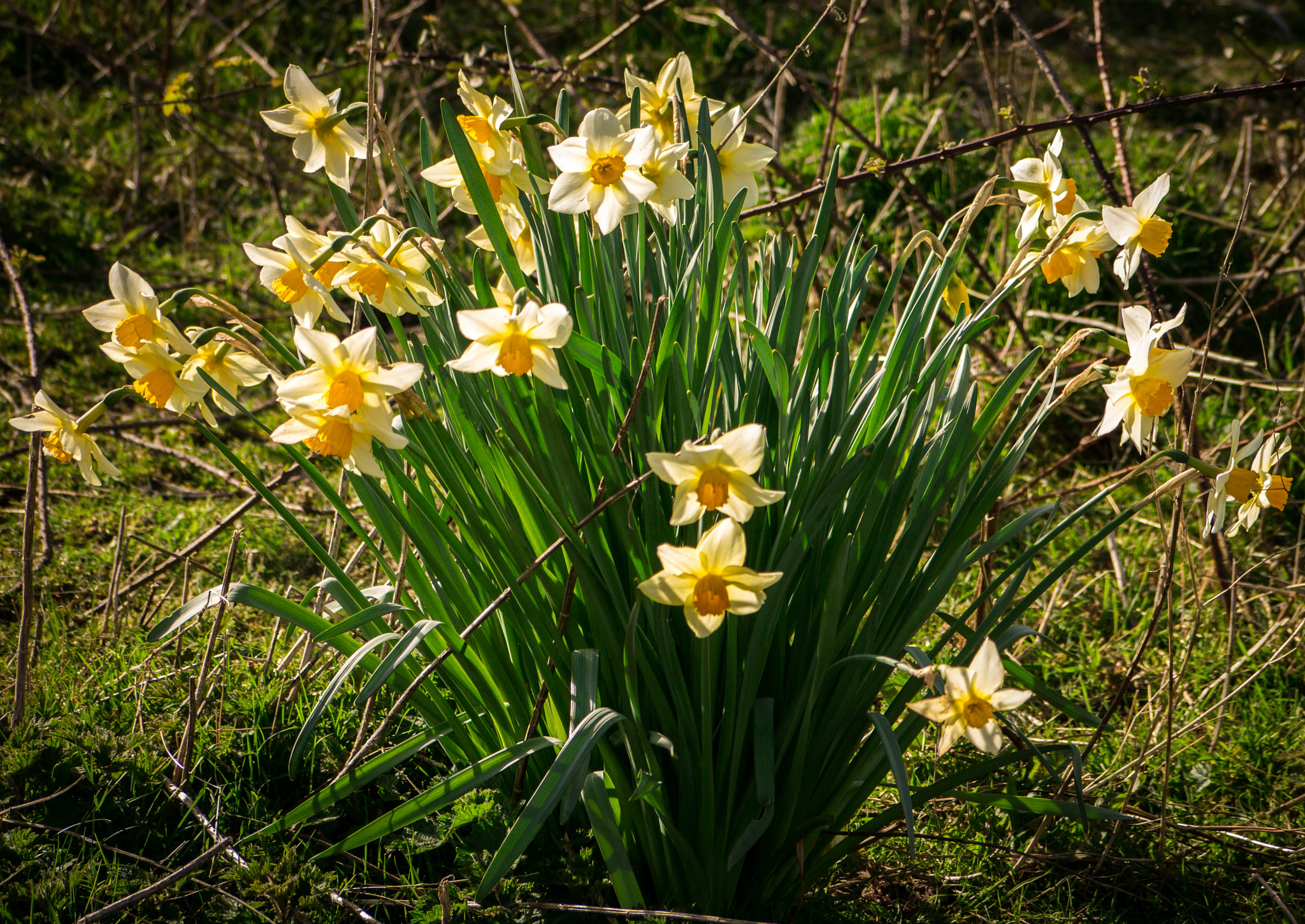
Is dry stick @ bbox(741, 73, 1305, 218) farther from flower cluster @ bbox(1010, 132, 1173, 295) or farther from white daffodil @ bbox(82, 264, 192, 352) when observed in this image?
white daffodil @ bbox(82, 264, 192, 352)

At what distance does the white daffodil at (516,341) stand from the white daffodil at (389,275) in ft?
0.60

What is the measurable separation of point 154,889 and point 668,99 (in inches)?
47.1

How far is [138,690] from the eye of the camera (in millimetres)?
1655

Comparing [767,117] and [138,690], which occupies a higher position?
[767,117]

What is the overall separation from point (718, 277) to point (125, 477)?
2185 millimetres

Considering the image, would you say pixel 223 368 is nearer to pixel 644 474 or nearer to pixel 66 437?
pixel 66 437

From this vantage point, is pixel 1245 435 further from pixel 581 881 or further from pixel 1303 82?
pixel 581 881

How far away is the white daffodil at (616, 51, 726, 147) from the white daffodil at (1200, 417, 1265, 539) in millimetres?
794

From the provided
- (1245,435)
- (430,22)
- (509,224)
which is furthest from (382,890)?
(1245,435)

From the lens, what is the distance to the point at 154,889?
112 centimetres

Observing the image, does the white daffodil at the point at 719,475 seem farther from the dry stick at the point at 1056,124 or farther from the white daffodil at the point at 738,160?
the dry stick at the point at 1056,124

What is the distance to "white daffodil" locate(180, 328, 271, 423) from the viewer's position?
116cm

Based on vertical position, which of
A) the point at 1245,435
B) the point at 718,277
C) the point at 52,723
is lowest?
the point at 1245,435

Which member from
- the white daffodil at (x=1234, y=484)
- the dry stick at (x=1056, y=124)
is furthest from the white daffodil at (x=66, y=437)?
the white daffodil at (x=1234, y=484)
